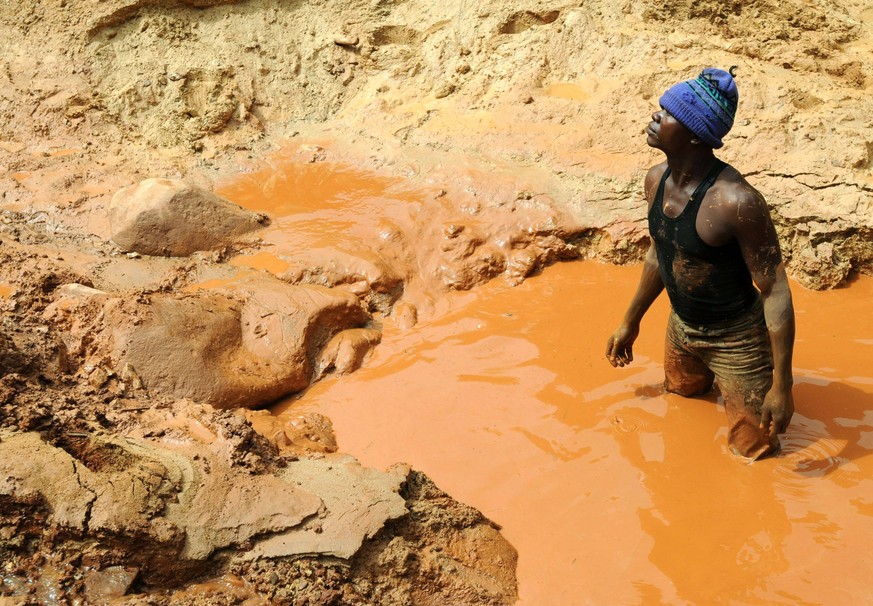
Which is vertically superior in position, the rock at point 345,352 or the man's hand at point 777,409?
the man's hand at point 777,409

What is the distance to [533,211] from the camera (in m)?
4.99

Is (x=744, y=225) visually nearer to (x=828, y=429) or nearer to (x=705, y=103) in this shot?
(x=705, y=103)

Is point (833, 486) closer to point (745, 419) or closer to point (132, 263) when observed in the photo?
point (745, 419)

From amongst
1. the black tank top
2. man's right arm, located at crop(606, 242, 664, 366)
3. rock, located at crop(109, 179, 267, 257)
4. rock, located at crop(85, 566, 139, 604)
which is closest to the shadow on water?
the black tank top

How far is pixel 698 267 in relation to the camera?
298 cm

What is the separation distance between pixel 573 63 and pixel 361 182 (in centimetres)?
213

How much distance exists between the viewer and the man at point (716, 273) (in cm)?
272

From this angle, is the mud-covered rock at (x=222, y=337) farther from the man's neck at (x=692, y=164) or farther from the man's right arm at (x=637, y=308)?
the man's neck at (x=692, y=164)

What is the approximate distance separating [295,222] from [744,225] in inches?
131

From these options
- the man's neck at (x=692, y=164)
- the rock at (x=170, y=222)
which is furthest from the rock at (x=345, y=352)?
the man's neck at (x=692, y=164)

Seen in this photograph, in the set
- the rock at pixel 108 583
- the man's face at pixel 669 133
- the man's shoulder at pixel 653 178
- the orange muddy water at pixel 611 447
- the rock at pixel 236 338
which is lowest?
the orange muddy water at pixel 611 447

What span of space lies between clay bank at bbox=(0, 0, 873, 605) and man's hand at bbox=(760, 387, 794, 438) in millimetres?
1032

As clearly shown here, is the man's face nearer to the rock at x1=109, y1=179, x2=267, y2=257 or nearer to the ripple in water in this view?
the ripple in water

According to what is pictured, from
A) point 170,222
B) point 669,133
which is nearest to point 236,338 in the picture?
point 170,222
